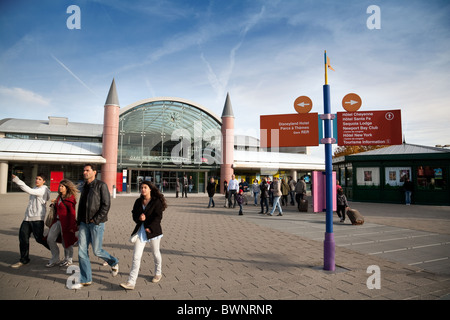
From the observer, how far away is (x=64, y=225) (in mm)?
4840

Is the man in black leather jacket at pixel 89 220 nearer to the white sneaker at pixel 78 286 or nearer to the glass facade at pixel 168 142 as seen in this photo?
the white sneaker at pixel 78 286

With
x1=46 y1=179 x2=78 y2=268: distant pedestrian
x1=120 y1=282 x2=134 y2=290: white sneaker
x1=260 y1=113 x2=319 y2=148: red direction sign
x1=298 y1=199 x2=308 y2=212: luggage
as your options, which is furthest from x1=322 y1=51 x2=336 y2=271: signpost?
x1=298 y1=199 x2=308 y2=212: luggage

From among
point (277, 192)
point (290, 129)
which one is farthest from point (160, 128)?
point (290, 129)

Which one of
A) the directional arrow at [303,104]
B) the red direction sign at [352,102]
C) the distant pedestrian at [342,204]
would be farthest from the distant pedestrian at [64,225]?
the distant pedestrian at [342,204]

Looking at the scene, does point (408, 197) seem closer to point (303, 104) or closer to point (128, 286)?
point (303, 104)

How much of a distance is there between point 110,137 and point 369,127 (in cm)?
2621

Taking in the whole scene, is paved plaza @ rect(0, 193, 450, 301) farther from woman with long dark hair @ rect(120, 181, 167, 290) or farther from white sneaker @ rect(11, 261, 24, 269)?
woman with long dark hair @ rect(120, 181, 167, 290)

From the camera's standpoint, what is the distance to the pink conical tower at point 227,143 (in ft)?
105

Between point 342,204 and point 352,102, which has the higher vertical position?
point 352,102

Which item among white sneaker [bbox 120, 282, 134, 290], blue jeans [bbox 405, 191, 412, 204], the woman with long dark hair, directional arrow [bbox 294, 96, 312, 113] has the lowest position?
white sneaker [bbox 120, 282, 134, 290]

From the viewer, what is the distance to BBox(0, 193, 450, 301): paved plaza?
383 centimetres

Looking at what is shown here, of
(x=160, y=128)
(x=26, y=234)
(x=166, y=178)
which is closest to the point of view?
(x=26, y=234)

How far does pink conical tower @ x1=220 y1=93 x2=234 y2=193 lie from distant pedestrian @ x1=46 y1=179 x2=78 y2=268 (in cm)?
2689
